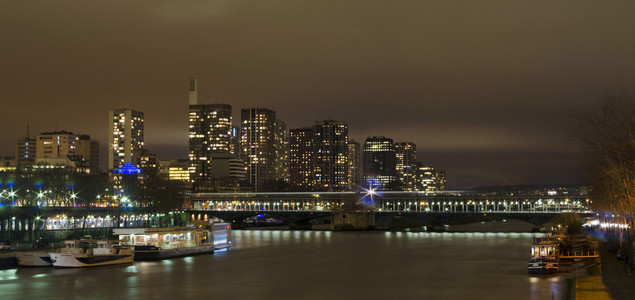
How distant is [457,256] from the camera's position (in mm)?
106562

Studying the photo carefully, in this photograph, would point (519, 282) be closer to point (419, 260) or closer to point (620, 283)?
point (620, 283)

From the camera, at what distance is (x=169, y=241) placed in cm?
10875

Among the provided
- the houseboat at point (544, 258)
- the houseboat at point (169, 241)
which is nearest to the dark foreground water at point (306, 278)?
the houseboat at point (544, 258)

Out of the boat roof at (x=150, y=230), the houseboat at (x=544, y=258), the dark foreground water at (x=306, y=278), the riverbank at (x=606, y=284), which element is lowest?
the dark foreground water at (x=306, y=278)

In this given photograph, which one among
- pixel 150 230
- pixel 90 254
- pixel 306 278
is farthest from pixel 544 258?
pixel 150 230

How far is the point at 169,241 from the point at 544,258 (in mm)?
55229

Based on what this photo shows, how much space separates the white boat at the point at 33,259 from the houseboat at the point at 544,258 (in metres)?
57.2

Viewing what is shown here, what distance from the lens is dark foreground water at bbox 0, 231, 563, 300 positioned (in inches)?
2662

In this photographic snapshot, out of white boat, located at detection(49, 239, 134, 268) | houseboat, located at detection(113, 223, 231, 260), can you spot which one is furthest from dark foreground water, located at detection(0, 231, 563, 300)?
houseboat, located at detection(113, 223, 231, 260)

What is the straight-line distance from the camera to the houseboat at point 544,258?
77562 millimetres

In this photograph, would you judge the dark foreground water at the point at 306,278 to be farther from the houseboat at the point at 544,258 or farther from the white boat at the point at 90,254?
the houseboat at the point at 544,258

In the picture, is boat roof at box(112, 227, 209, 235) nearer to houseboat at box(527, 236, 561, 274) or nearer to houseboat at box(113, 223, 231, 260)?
houseboat at box(113, 223, 231, 260)

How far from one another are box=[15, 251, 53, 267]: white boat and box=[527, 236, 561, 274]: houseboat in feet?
188

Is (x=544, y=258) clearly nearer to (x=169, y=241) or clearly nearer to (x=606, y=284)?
(x=606, y=284)
